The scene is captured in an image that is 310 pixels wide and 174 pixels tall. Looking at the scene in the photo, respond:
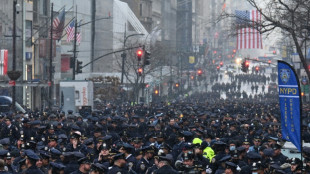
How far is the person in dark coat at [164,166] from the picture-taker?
1281cm

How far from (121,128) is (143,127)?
1893mm

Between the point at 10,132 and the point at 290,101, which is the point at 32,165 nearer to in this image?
the point at 290,101

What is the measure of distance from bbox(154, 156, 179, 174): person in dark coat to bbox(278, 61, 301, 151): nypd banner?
4102 mm

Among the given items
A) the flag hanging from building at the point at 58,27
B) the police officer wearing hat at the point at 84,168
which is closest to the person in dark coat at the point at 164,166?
the police officer wearing hat at the point at 84,168

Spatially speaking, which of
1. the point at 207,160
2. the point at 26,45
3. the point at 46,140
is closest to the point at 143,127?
→ the point at 46,140

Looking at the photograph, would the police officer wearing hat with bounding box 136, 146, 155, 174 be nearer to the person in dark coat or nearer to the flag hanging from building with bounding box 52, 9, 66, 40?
the person in dark coat

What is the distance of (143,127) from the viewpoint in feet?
88.1

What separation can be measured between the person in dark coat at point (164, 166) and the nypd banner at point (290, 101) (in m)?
4.10

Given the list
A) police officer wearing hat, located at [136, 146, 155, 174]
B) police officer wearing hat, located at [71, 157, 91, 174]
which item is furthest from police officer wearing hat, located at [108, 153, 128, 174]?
police officer wearing hat, located at [136, 146, 155, 174]

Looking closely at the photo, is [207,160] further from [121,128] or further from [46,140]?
[121,128]

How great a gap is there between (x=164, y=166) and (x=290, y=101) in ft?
14.6

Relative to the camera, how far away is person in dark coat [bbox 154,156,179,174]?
12812mm

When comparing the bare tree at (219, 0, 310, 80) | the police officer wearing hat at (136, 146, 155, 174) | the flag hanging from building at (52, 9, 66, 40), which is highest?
the flag hanging from building at (52, 9, 66, 40)

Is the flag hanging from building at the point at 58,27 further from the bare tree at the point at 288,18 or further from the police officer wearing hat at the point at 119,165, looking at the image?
the police officer wearing hat at the point at 119,165
